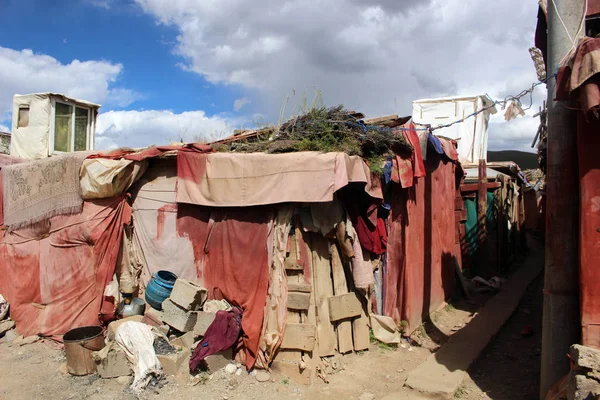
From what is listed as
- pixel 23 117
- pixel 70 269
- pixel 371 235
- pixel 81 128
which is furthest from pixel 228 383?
pixel 23 117

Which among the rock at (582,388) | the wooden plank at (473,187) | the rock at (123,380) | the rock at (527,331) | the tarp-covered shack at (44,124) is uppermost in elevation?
the tarp-covered shack at (44,124)

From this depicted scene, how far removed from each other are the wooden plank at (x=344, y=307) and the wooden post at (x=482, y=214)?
19.7 feet

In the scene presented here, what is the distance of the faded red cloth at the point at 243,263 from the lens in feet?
19.9

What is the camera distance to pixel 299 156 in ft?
19.2

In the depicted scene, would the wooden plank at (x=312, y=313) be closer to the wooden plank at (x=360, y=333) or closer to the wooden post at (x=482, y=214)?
the wooden plank at (x=360, y=333)

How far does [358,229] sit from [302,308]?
1.39 meters

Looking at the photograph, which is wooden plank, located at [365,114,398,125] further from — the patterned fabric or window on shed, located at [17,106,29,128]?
window on shed, located at [17,106,29,128]

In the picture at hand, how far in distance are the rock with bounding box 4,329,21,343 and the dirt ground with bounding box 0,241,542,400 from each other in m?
0.37

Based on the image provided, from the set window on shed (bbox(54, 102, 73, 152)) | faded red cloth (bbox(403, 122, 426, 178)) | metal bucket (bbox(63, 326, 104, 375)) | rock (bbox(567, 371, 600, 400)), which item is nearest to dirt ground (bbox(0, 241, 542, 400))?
Result: metal bucket (bbox(63, 326, 104, 375))

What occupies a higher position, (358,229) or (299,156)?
(299,156)

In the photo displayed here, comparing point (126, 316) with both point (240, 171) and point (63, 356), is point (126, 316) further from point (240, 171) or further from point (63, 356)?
point (240, 171)

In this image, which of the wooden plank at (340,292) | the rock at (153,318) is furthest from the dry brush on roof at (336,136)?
the rock at (153,318)

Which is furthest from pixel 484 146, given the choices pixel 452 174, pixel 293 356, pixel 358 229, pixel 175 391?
pixel 175 391

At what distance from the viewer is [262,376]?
19.0 feet
